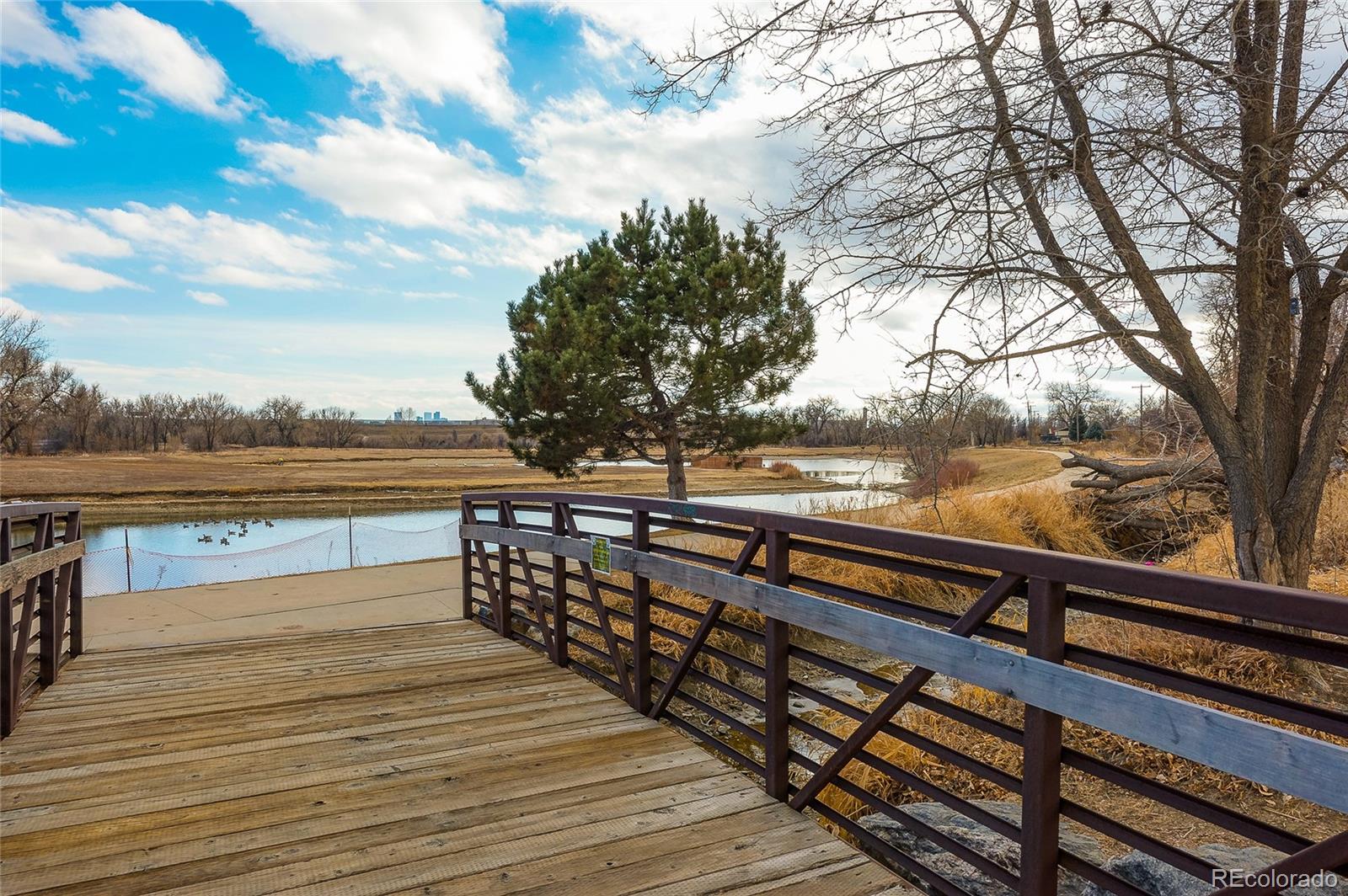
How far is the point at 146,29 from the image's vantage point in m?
8.73

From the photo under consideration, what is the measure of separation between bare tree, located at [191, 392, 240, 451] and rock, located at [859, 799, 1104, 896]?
266 feet

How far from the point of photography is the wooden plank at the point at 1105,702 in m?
1.47

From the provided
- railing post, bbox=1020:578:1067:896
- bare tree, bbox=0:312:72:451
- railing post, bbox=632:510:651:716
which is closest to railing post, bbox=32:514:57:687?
railing post, bbox=632:510:651:716

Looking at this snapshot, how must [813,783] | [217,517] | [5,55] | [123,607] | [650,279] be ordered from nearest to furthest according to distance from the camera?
[813,783] → [123,607] → [5,55] → [650,279] → [217,517]

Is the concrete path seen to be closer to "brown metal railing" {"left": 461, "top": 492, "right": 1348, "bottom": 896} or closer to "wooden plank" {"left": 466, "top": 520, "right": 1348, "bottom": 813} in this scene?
"brown metal railing" {"left": 461, "top": 492, "right": 1348, "bottom": 896}

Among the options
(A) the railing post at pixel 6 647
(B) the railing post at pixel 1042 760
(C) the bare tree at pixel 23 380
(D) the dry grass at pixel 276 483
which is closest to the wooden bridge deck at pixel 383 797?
(A) the railing post at pixel 6 647

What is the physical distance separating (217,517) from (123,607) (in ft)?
74.6

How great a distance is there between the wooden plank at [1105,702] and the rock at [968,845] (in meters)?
1.30

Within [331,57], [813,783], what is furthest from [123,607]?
[813,783]

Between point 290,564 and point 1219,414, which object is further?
point 290,564

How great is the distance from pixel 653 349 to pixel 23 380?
42.2 meters


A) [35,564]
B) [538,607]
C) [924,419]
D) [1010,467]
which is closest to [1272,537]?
[924,419]

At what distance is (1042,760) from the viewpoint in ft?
6.66

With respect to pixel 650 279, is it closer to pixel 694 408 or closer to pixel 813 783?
pixel 694 408
